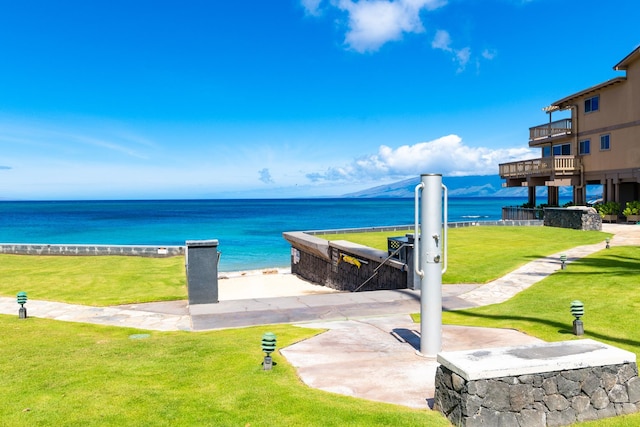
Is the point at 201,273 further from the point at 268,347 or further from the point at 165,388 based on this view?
the point at 165,388

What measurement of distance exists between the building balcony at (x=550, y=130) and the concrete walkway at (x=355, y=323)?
2628cm

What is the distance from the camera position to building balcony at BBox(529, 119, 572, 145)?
4184 centimetres

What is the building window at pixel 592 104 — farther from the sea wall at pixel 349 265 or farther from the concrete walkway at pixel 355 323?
the concrete walkway at pixel 355 323

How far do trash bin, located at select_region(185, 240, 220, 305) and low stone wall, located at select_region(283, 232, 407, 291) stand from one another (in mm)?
6384

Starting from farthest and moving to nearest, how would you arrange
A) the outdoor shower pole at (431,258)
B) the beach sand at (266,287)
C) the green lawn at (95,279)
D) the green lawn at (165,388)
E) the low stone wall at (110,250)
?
1. the low stone wall at (110,250)
2. the beach sand at (266,287)
3. the green lawn at (95,279)
4. the outdoor shower pole at (431,258)
5. the green lawn at (165,388)

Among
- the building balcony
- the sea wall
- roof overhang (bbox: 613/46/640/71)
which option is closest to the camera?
the sea wall

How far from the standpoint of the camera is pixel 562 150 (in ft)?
141

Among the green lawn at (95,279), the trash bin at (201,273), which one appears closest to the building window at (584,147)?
the green lawn at (95,279)

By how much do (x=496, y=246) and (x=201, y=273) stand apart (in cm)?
1578

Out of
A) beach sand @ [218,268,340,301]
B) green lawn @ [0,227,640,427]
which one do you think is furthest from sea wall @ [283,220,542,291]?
green lawn @ [0,227,640,427]

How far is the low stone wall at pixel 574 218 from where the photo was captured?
97.1ft

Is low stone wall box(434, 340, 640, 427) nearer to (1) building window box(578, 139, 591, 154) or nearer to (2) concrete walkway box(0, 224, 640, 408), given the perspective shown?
(2) concrete walkway box(0, 224, 640, 408)

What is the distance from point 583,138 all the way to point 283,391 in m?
40.8

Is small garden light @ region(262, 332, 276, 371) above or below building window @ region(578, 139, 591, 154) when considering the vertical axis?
below
